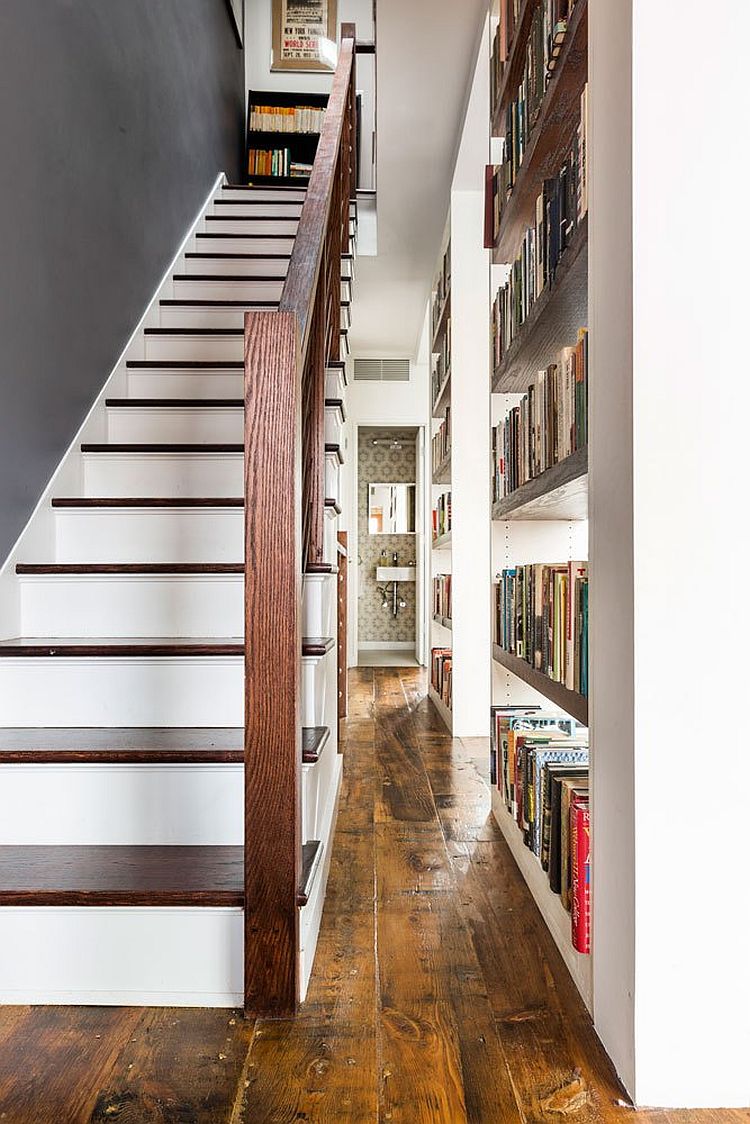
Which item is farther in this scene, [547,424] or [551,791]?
[547,424]

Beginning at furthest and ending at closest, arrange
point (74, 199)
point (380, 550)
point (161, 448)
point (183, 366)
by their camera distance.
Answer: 1. point (380, 550)
2. point (183, 366)
3. point (161, 448)
4. point (74, 199)

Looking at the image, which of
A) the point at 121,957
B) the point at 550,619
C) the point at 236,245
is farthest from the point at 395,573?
the point at 121,957

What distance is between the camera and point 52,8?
8.00 feet

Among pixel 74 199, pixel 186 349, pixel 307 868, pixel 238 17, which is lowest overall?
pixel 307 868

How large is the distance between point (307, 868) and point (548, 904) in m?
0.59

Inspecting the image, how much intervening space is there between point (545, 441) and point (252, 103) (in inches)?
189

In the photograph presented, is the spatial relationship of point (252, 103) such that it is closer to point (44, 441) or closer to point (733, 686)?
point (44, 441)

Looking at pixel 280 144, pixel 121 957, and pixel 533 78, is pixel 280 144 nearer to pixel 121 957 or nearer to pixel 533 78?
pixel 533 78

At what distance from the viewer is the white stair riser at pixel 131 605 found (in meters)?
2.22

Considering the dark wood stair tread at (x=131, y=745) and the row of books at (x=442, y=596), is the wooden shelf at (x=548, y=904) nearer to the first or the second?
the dark wood stair tread at (x=131, y=745)

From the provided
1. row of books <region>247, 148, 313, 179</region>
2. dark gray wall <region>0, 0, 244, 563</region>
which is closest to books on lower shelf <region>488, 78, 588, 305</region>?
dark gray wall <region>0, 0, 244, 563</region>

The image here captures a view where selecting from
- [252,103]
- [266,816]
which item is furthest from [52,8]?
[252,103]

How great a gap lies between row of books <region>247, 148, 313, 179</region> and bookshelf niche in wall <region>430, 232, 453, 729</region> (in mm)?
1196

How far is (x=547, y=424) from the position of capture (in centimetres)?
201
